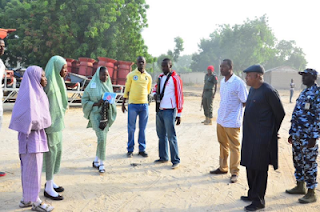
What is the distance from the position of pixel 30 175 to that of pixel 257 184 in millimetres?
2753

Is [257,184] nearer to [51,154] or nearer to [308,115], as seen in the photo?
[308,115]

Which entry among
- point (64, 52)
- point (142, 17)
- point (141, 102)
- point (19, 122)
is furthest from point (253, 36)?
point (19, 122)

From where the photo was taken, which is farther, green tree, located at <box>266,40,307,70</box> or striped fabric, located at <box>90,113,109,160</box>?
green tree, located at <box>266,40,307,70</box>

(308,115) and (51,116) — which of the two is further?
(308,115)

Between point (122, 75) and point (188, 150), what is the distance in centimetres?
812

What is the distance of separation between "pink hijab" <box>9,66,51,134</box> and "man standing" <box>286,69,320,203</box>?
335cm

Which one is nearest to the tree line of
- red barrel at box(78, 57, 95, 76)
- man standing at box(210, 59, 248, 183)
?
red barrel at box(78, 57, 95, 76)

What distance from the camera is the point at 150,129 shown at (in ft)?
28.5

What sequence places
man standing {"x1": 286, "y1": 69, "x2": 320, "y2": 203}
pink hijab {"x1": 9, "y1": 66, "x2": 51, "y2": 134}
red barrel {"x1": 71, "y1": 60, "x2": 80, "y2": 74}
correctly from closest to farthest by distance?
pink hijab {"x1": 9, "y1": 66, "x2": 51, "y2": 134} → man standing {"x1": 286, "y1": 69, "x2": 320, "y2": 203} → red barrel {"x1": 71, "y1": 60, "x2": 80, "y2": 74}

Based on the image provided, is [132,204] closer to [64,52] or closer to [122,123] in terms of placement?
[122,123]

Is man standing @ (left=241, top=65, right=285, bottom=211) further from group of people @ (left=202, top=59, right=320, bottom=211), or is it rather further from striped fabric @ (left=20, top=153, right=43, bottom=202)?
striped fabric @ (left=20, top=153, right=43, bottom=202)

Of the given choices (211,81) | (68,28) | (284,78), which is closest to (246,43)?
(284,78)

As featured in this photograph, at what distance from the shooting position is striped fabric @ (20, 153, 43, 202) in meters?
3.09

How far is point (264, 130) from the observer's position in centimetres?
338
